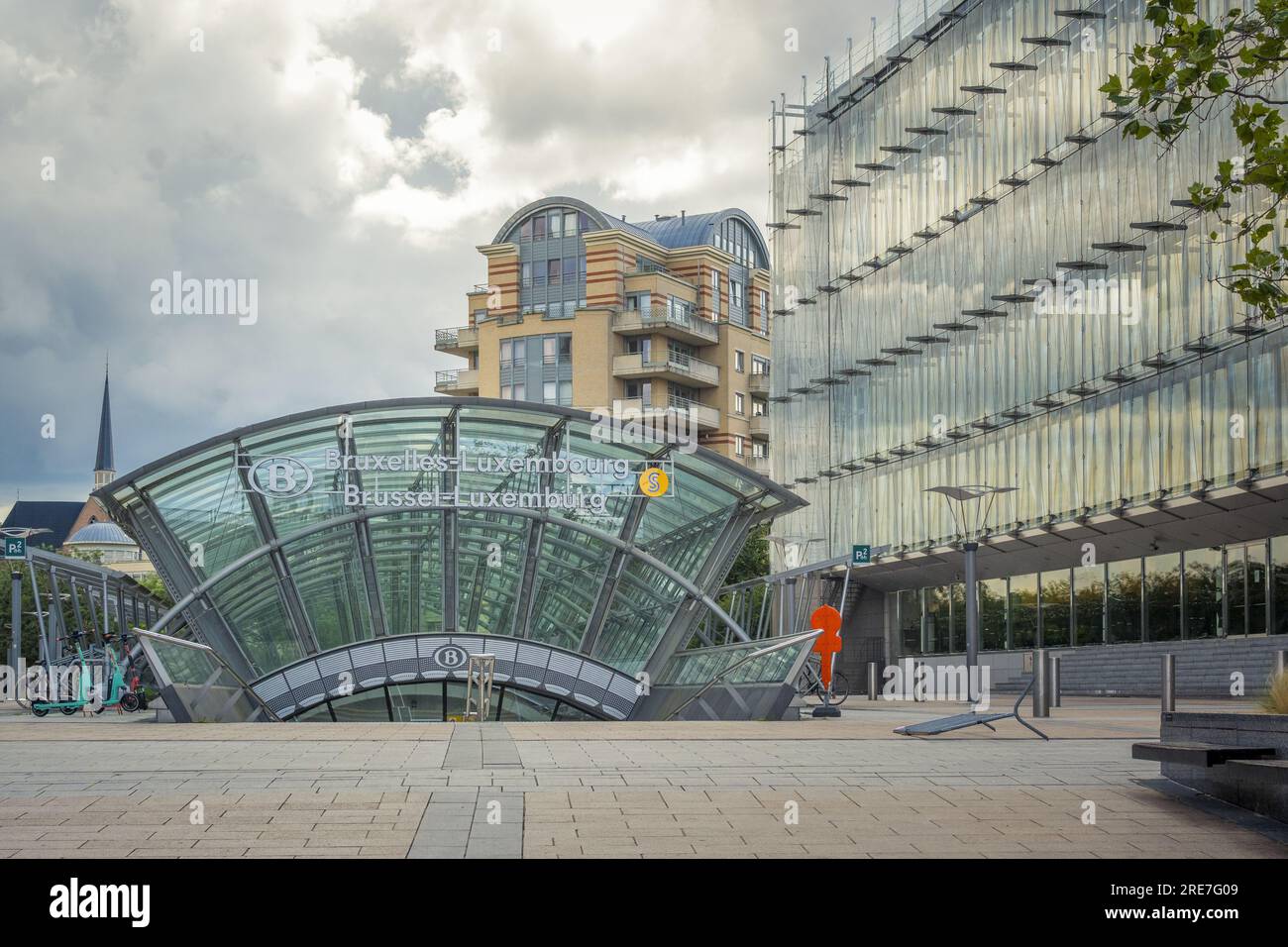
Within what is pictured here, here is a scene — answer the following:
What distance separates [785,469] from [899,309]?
10.3 metres

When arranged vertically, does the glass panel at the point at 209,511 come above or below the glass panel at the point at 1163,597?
above

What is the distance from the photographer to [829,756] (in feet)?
49.6

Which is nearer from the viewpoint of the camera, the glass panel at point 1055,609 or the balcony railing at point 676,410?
the glass panel at point 1055,609

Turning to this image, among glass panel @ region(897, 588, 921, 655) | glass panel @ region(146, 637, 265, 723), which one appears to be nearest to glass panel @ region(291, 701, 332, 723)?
glass panel @ region(146, 637, 265, 723)

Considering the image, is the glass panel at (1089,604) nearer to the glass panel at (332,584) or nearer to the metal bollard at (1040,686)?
the glass panel at (332,584)

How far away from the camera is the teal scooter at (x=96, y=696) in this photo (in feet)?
91.6

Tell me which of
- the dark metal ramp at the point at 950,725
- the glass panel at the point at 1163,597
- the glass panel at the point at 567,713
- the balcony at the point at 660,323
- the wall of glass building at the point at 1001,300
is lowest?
the glass panel at the point at 567,713

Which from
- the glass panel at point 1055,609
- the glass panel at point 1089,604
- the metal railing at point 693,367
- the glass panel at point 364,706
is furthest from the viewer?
the metal railing at point 693,367

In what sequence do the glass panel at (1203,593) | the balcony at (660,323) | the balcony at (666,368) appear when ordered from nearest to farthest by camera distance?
1. the glass panel at (1203,593)
2. the balcony at (666,368)
3. the balcony at (660,323)

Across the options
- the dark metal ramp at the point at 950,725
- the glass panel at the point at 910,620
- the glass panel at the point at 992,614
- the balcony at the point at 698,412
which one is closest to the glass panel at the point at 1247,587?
the glass panel at the point at 992,614

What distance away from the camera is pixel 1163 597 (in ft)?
135

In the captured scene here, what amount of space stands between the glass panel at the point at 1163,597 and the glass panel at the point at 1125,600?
605 millimetres

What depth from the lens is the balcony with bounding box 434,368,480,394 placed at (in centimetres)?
9331
